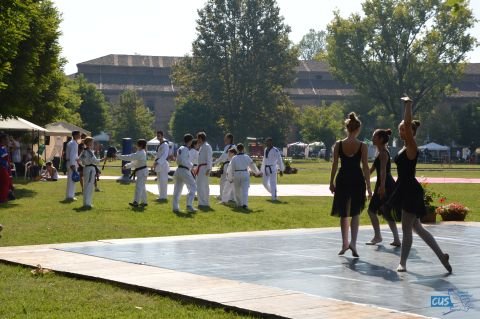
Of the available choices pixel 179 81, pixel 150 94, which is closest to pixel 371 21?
pixel 179 81

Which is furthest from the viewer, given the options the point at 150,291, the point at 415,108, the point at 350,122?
the point at 415,108

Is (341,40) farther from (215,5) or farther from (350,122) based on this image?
(350,122)

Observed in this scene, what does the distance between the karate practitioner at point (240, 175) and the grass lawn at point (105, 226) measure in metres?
0.49

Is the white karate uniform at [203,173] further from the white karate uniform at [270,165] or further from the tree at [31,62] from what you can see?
the tree at [31,62]

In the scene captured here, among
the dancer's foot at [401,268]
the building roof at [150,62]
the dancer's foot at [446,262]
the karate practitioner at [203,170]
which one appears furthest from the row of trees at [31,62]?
the building roof at [150,62]

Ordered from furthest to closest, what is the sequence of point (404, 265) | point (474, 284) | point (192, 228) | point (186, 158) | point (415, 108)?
1. point (415, 108)
2. point (186, 158)
3. point (192, 228)
4. point (404, 265)
5. point (474, 284)

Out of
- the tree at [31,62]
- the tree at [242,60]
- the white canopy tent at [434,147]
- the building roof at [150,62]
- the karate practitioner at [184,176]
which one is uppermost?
the building roof at [150,62]

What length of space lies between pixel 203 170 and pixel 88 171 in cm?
298

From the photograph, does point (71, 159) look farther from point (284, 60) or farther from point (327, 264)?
point (284, 60)

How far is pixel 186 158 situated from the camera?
22094 millimetres

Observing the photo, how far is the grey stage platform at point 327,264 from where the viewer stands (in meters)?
8.98

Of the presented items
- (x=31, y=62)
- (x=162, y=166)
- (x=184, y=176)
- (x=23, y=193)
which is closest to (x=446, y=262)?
(x=184, y=176)

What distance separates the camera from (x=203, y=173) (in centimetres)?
2373

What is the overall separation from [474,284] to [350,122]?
317 centimetres
